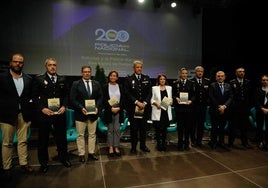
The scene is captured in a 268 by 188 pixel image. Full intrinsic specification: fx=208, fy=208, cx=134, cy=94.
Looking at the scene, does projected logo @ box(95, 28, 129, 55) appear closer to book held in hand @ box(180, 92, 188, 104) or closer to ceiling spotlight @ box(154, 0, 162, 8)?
ceiling spotlight @ box(154, 0, 162, 8)

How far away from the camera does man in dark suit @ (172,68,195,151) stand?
387cm

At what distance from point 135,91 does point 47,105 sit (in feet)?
4.80

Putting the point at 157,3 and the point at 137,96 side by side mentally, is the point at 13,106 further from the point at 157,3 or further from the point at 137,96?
the point at 157,3

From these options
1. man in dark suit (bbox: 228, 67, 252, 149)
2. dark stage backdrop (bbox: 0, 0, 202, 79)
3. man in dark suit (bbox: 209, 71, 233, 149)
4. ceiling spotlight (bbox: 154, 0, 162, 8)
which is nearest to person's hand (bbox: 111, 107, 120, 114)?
man in dark suit (bbox: 209, 71, 233, 149)

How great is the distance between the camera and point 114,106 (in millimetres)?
3516

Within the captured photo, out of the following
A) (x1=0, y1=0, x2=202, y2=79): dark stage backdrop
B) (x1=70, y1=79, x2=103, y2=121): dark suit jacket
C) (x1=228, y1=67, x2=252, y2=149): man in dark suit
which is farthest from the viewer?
(x1=0, y1=0, x2=202, y2=79): dark stage backdrop

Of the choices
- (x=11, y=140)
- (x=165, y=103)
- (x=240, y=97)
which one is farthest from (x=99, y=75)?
(x=240, y=97)

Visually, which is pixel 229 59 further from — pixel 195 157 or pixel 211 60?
pixel 195 157

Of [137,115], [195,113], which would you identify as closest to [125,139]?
[137,115]

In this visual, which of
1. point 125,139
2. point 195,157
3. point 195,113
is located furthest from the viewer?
point 125,139

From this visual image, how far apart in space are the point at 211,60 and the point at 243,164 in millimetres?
4891

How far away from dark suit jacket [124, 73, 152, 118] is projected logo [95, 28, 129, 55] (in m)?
3.40

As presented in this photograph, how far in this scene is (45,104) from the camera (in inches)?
115

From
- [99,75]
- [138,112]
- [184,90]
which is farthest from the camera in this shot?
A: [99,75]
